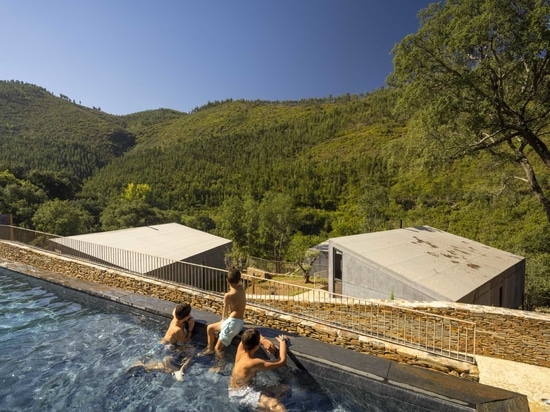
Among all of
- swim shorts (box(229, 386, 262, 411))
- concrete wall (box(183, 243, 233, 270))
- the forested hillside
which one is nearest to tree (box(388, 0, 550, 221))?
the forested hillside

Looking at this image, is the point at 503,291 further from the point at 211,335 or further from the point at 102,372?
the point at 102,372

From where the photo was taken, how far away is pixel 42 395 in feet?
20.4

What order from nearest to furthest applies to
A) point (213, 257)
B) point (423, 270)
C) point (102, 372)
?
point (102, 372) < point (423, 270) < point (213, 257)

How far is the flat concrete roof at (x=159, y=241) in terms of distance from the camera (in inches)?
663

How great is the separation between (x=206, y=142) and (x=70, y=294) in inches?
3131

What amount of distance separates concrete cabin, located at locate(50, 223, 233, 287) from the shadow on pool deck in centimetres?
471

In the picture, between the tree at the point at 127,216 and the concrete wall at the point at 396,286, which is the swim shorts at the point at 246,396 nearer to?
the concrete wall at the point at 396,286

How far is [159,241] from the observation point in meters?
19.2

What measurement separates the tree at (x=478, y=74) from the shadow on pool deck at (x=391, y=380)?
29.0 ft

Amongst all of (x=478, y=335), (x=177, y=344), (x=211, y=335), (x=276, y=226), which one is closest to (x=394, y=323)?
(x=478, y=335)

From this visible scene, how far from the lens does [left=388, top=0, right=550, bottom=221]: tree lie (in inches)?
414

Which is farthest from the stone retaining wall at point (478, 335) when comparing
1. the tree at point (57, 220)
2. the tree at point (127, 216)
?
the tree at point (127, 216)

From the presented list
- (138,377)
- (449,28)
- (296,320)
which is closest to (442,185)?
(449,28)

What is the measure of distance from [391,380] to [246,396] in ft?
8.56
